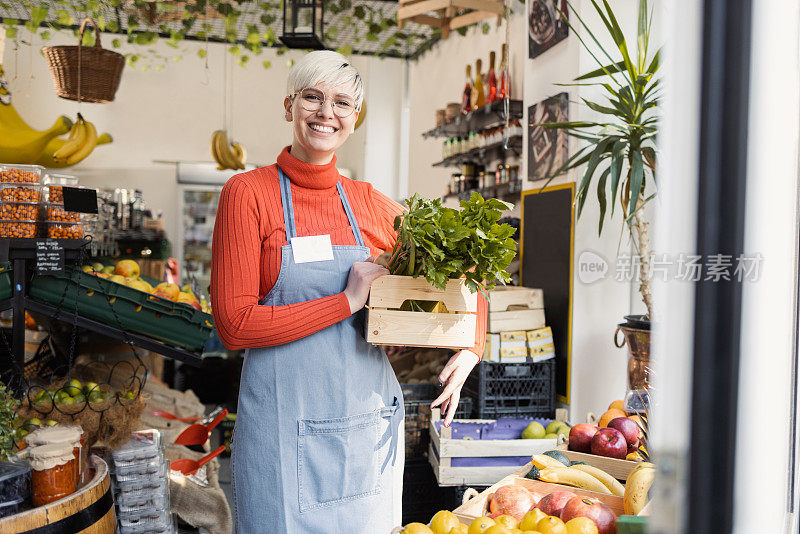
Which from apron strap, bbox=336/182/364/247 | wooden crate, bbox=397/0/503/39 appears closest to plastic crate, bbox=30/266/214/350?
apron strap, bbox=336/182/364/247

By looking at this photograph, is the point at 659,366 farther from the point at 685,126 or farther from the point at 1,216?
the point at 1,216

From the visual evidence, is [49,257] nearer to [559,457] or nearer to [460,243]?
[460,243]

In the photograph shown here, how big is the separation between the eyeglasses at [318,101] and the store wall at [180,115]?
6.30m

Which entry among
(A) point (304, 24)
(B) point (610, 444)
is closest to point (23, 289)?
(B) point (610, 444)

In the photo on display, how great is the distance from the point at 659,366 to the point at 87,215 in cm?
266

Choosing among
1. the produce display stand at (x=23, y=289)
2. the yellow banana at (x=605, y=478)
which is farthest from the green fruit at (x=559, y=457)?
the produce display stand at (x=23, y=289)

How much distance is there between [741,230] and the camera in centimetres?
46

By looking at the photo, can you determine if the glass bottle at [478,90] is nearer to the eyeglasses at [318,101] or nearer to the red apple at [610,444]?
the red apple at [610,444]

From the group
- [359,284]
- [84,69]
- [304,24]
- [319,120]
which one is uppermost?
[304,24]

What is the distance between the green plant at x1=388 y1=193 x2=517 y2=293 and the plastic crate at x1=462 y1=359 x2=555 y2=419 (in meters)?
1.62

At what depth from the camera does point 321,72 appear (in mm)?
1444

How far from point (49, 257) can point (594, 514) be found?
78.3 inches

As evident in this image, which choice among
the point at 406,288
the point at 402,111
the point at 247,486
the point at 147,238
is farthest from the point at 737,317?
the point at 402,111

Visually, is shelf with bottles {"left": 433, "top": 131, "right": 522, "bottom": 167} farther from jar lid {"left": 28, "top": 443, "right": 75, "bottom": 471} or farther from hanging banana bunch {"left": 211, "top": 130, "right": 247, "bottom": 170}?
jar lid {"left": 28, "top": 443, "right": 75, "bottom": 471}
